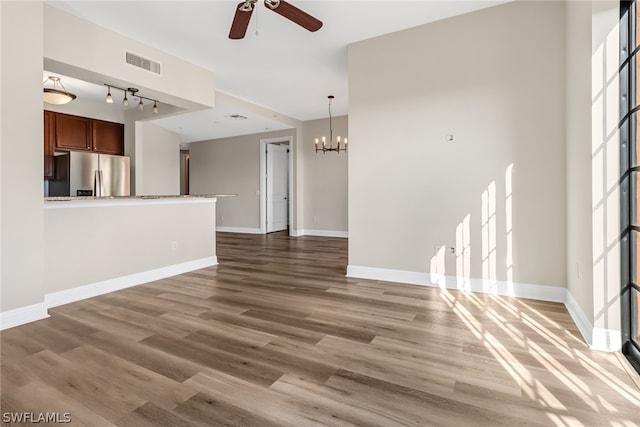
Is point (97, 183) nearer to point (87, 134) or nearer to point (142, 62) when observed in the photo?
point (87, 134)

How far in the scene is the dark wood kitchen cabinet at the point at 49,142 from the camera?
5.56 m

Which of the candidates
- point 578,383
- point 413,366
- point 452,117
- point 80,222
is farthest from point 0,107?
point 578,383

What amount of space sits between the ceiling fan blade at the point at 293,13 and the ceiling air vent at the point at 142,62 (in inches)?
87.1

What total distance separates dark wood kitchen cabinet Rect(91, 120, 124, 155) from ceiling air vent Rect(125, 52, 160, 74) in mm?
3047

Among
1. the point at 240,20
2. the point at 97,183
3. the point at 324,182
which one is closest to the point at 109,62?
the point at 240,20

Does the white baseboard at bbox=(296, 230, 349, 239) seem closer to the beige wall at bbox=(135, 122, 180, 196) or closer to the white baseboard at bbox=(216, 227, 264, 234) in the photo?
the white baseboard at bbox=(216, 227, 264, 234)

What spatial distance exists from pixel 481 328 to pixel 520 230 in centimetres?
123

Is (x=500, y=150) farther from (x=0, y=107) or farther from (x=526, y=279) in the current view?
(x=0, y=107)

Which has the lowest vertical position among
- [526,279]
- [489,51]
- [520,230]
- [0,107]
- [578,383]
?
[578,383]

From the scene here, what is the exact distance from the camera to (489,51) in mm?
3217

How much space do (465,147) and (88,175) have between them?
20.1ft

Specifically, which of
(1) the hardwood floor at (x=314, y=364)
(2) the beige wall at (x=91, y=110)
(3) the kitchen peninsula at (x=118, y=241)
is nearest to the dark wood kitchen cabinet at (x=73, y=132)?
(2) the beige wall at (x=91, y=110)

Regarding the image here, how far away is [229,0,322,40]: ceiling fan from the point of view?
2533 millimetres

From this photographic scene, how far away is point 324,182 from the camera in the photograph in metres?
7.94
